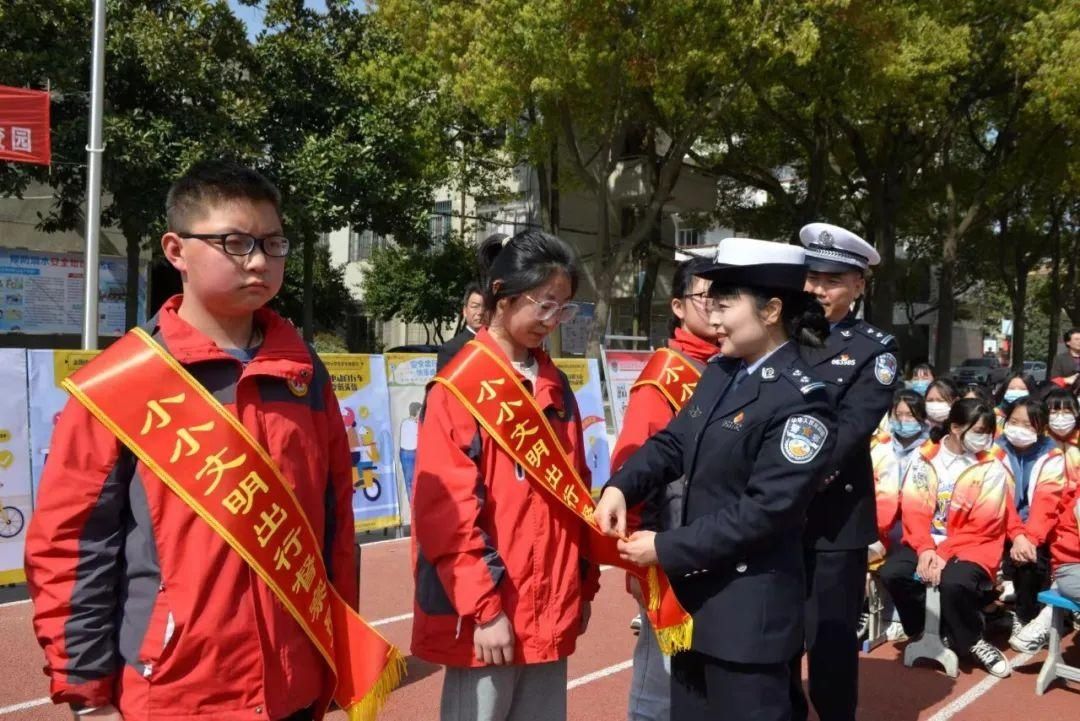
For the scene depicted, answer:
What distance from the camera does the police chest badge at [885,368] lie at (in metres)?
3.36

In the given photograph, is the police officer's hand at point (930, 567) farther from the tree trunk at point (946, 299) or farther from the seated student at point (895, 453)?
the tree trunk at point (946, 299)

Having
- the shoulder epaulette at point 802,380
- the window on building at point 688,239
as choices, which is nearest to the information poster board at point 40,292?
the shoulder epaulette at point 802,380

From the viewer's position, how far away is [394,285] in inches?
1091

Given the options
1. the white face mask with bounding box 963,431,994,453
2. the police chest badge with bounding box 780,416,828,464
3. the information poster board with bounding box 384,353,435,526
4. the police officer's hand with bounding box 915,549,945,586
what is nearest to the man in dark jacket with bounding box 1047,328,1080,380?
the white face mask with bounding box 963,431,994,453

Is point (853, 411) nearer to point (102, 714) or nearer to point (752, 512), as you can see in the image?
point (752, 512)

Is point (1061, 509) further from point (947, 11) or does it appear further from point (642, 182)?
point (642, 182)

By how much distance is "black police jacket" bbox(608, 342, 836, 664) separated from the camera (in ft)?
7.77

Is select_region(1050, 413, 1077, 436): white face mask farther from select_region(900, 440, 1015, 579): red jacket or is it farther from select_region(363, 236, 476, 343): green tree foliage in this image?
select_region(363, 236, 476, 343): green tree foliage

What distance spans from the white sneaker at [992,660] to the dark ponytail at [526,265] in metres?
3.74

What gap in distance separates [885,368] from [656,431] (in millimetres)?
870

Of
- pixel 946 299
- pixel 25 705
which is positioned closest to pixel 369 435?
pixel 25 705

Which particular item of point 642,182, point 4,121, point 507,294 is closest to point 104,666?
point 507,294

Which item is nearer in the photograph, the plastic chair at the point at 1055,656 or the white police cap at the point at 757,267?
the white police cap at the point at 757,267

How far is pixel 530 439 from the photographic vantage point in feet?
8.75
